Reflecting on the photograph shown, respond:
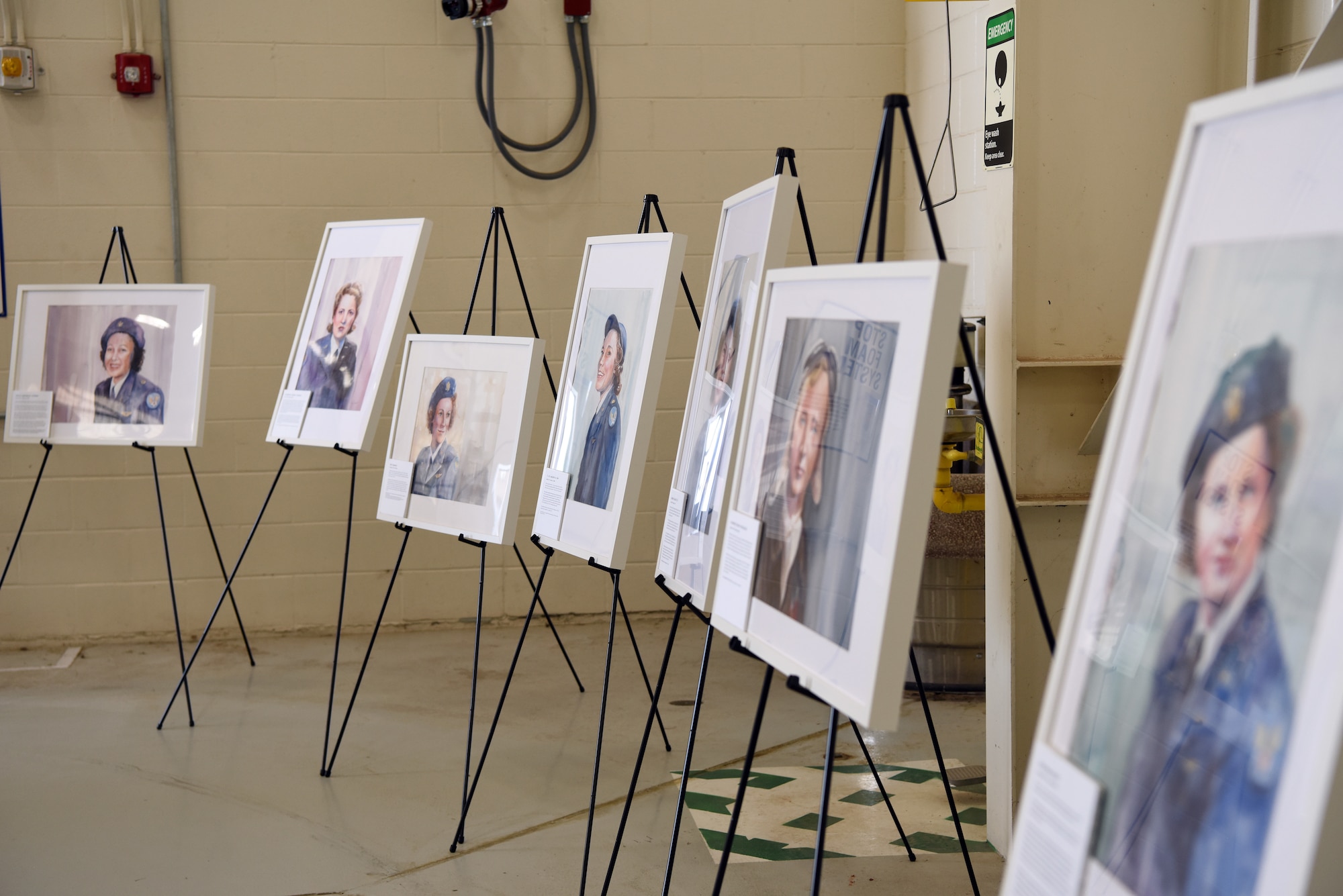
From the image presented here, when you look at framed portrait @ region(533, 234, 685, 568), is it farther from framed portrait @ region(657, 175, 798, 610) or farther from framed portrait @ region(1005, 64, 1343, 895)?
framed portrait @ region(1005, 64, 1343, 895)

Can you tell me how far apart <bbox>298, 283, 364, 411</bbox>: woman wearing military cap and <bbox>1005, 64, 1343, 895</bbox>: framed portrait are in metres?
2.45

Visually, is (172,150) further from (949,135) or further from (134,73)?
(949,135)

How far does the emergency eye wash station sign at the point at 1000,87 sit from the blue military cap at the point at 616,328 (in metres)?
0.85

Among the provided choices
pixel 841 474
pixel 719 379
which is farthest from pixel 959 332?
pixel 719 379

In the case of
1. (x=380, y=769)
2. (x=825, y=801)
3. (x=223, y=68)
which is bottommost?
(x=380, y=769)

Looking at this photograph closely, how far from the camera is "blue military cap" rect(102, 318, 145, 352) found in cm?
361

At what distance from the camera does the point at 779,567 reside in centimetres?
150

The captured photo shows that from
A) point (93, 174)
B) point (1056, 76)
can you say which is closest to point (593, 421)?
point (1056, 76)

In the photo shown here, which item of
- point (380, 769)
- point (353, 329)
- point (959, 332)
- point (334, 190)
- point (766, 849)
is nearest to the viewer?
point (959, 332)

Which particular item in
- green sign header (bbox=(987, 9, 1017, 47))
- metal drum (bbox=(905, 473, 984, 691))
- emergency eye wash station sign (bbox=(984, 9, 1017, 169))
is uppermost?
green sign header (bbox=(987, 9, 1017, 47))

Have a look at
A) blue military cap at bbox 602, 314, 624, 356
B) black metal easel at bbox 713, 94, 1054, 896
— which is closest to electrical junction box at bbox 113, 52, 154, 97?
blue military cap at bbox 602, 314, 624, 356

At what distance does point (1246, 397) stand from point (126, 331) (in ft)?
11.3

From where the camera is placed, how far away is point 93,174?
4129 millimetres

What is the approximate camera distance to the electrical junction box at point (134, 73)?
4.05 m
